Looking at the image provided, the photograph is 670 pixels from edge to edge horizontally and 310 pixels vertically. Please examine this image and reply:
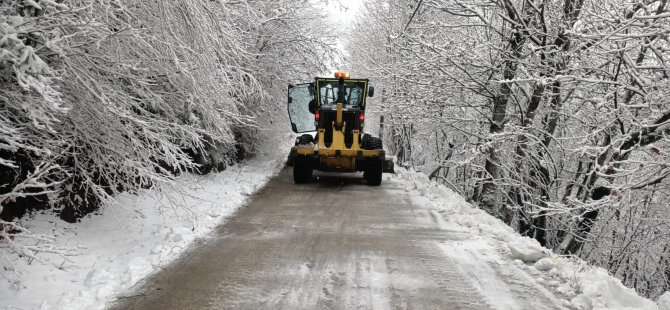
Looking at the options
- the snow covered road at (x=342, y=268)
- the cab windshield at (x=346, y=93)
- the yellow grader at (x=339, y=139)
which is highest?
the cab windshield at (x=346, y=93)

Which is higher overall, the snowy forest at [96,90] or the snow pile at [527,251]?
the snowy forest at [96,90]

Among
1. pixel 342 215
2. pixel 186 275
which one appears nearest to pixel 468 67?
pixel 342 215

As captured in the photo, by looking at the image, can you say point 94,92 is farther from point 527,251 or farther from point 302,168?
point 302,168

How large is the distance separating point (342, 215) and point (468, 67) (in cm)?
537

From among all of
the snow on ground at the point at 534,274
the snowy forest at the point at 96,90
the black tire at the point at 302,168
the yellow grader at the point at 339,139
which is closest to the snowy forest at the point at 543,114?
the snow on ground at the point at 534,274

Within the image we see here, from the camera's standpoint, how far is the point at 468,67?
1243 cm

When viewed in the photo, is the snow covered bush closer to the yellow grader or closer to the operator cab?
the yellow grader

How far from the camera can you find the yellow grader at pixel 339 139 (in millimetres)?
12820

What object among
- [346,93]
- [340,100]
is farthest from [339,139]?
[346,93]

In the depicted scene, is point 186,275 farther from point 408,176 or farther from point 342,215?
point 408,176

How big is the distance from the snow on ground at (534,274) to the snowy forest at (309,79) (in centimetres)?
67

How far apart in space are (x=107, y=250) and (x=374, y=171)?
769 cm

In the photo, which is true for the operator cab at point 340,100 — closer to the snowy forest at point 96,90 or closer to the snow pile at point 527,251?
the snowy forest at point 96,90

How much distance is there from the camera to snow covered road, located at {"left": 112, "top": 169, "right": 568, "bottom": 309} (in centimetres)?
488
